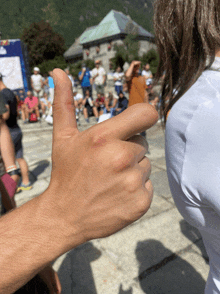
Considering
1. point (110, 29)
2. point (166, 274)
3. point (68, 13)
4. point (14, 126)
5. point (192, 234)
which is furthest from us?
point (68, 13)

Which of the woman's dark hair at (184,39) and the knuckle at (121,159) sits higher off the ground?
the woman's dark hair at (184,39)

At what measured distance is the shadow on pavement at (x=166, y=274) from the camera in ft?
5.85

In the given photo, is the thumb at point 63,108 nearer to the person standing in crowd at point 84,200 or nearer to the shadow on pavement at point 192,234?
the person standing in crowd at point 84,200

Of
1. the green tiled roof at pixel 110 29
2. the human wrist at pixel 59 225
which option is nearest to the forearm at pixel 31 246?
the human wrist at pixel 59 225

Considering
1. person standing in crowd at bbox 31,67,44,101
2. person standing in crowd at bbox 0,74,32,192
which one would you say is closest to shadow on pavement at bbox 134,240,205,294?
person standing in crowd at bbox 0,74,32,192

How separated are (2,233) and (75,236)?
0.18 meters

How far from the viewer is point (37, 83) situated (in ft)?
34.8

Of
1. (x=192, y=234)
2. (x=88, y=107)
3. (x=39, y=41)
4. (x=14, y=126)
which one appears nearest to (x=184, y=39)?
(x=192, y=234)

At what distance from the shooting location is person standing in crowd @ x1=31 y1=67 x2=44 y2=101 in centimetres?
1044

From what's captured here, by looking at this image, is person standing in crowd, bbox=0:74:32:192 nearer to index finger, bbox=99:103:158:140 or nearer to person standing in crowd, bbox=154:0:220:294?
person standing in crowd, bbox=154:0:220:294

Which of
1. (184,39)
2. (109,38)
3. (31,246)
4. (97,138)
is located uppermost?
(109,38)

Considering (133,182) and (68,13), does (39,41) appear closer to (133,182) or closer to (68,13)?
(68,13)

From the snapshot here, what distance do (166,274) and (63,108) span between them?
188cm

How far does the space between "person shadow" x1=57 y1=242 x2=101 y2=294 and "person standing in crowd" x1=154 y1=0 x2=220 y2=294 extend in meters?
1.31
